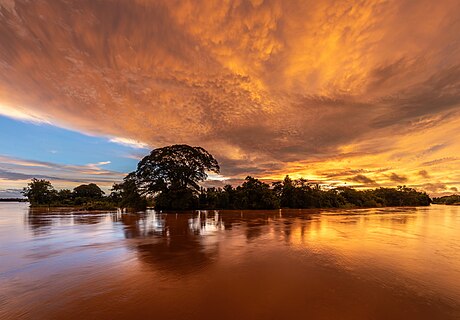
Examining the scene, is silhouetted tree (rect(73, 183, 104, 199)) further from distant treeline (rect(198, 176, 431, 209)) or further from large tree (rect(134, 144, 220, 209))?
distant treeline (rect(198, 176, 431, 209))

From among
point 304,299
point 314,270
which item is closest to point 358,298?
point 304,299

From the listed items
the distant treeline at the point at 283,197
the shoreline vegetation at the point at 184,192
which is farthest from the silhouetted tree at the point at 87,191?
the distant treeline at the point at 283,197

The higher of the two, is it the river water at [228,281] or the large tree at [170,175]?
the large tree at [170,175]

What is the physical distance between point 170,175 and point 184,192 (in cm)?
361

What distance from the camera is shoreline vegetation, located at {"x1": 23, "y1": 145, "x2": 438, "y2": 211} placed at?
119ft

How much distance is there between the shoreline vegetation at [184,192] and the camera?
3612 centimetres

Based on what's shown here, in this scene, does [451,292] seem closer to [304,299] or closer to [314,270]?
[314,270]

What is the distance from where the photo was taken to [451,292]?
5.55 m

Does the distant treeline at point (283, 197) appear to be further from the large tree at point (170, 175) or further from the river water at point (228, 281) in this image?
the river water at point (228, 281)

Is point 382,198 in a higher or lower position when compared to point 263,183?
lower

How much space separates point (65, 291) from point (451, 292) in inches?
366

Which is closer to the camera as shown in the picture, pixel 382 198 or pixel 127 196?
pixel 127 196

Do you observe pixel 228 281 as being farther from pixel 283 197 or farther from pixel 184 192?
pixel 283 197

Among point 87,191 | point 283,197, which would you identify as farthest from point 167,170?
point 87,191
